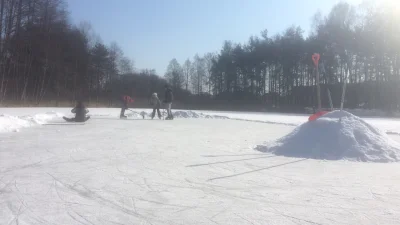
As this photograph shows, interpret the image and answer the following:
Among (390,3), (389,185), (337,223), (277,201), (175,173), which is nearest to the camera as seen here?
(337,223)

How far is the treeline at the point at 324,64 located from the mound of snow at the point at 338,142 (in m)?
29.0

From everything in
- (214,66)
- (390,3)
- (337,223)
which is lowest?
(337,223)

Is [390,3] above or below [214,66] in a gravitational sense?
above

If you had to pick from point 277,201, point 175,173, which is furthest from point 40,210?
point 277,201

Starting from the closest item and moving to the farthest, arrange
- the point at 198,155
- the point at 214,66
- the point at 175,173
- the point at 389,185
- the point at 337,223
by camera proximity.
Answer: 1. the point at 337,223
2. the point at 389,185
3. the point at 175,173
4. the point at 198,155
5. the point at 214,66

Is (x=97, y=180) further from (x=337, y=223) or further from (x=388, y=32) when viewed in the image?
(x=388, y=32)

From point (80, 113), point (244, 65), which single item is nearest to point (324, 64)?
point (244, 65)

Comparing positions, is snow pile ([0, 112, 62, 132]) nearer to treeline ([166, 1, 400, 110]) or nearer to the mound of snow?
the mound of snow

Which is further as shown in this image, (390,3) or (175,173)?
(390,3)

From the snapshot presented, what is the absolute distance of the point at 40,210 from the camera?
11.8 feet

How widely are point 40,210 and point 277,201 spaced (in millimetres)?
2666

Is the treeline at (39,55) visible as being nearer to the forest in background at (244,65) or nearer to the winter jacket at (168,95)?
the forest in background at (244,65)

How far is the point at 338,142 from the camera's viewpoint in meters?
7.34

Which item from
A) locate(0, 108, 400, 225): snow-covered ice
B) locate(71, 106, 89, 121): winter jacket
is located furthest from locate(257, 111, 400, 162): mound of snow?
locate(71, 106, 89, 121): winter jacket
